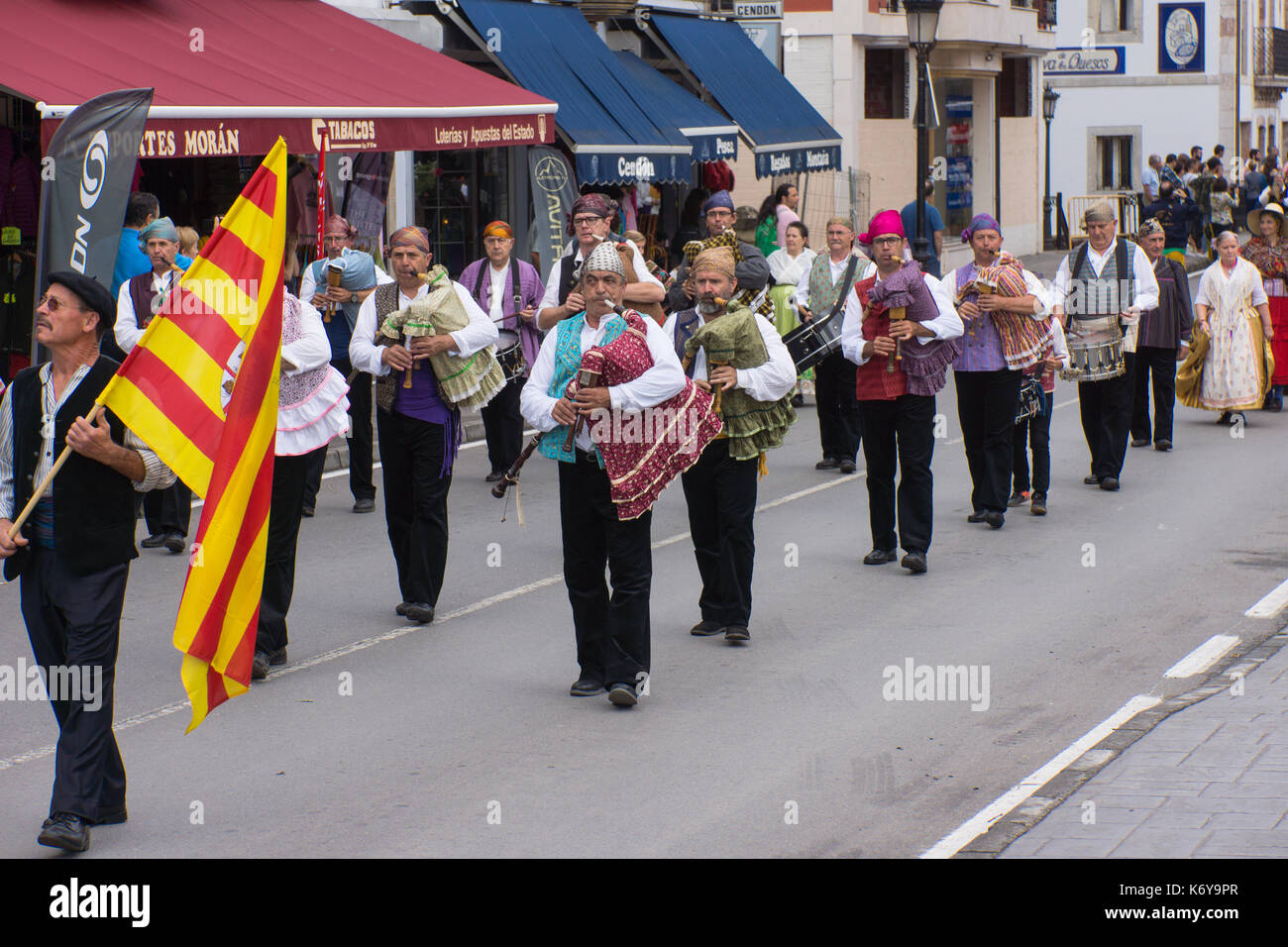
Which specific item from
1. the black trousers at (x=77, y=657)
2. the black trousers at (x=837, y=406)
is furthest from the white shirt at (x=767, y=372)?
the black trousers at (x=837, y=406)

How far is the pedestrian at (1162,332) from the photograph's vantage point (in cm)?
1472

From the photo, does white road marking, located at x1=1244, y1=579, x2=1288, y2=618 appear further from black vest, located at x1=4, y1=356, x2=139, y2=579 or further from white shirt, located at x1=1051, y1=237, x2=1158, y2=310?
black vest, located at x1=4, y1=356, x2=139, y2=579

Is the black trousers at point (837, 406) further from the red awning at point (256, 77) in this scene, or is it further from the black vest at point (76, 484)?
the black vest at point (76, 484)

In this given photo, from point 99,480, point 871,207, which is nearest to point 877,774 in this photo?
point 99,480

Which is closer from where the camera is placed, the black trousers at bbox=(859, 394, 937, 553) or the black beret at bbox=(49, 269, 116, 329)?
the black beret at bbox=(49, 269, 116, 329)

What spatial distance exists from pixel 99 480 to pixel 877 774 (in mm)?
2968

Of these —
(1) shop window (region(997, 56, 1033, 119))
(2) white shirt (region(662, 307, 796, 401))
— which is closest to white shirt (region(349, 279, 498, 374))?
(2) white shirt (region(662, 307, 796, 401))

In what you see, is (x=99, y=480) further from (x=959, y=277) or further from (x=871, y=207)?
(x=871, y=207)

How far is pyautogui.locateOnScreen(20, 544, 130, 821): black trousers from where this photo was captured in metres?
5.78

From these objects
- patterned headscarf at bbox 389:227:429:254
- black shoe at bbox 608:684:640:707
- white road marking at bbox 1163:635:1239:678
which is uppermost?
patterned headscarf at bbox 389:227:429:254

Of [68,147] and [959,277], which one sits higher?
[68,147]

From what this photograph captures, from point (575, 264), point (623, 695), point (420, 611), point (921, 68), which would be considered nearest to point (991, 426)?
point (575, 264)

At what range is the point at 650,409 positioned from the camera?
7512 millimetres

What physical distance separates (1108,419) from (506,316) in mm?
4462
